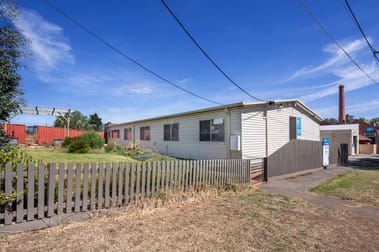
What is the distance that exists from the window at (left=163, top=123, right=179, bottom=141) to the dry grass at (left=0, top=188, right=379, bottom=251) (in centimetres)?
955

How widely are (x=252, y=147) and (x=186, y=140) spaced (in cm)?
422

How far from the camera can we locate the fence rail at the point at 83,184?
3877 mm

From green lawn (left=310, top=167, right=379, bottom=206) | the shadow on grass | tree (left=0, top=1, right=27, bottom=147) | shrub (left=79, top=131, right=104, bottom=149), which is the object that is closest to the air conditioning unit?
green lawn (left=310, top=167, right=379, bottom=206)

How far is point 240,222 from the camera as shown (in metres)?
4.44

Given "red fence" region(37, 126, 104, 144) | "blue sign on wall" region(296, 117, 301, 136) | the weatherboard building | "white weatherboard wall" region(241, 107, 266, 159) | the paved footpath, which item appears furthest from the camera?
"red fence" region(37, 126, 104, 144)

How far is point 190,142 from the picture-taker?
45.0ft

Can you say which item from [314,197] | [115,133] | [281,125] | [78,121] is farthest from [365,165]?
[78,121]

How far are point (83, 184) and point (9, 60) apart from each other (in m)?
2.92

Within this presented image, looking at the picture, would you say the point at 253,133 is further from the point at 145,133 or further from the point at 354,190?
the point at 145,133

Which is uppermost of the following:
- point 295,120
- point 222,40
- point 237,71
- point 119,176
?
point 222,40

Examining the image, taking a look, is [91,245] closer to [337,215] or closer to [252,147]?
[337,215]

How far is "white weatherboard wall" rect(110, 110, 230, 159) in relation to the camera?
467 inches

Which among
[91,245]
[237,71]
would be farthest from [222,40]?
[91,245]

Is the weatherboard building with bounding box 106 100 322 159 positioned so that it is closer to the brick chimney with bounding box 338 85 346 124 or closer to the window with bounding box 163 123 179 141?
the window with bounding box 163 123 179 141
